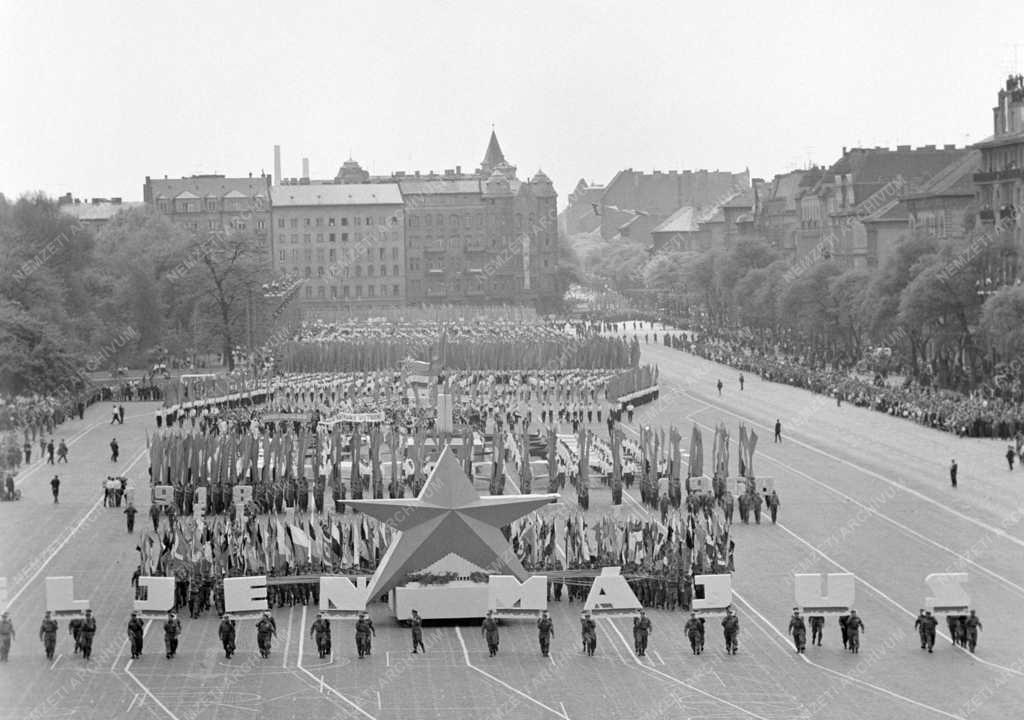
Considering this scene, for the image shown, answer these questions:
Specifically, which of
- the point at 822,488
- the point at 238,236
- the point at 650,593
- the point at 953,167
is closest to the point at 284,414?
the point at 822,488

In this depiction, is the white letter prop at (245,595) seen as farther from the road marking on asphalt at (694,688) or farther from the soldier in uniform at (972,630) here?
the soldier in uniform at (972,630)

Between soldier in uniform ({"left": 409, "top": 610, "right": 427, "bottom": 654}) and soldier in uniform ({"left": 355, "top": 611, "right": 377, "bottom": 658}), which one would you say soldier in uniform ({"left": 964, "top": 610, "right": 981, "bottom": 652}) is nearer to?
soldier in uniform ({"left": 409, "top": 610, "right": 427, "bottom": 654})

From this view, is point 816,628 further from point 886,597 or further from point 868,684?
point 886,597

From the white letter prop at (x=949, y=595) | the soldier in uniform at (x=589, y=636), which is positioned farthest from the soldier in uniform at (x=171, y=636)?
the white letter prop at (x=949, y=595)

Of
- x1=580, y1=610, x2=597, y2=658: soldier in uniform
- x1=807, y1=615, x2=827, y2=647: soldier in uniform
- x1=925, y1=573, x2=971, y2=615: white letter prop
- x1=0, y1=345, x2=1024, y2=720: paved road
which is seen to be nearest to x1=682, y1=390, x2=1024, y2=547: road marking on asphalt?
x1=0, y1=345, x2=1024, y2=720: paved road

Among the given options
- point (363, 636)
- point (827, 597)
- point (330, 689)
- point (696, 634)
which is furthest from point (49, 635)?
point (827, 597)

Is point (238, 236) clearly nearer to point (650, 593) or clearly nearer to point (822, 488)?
point (822, 488)
